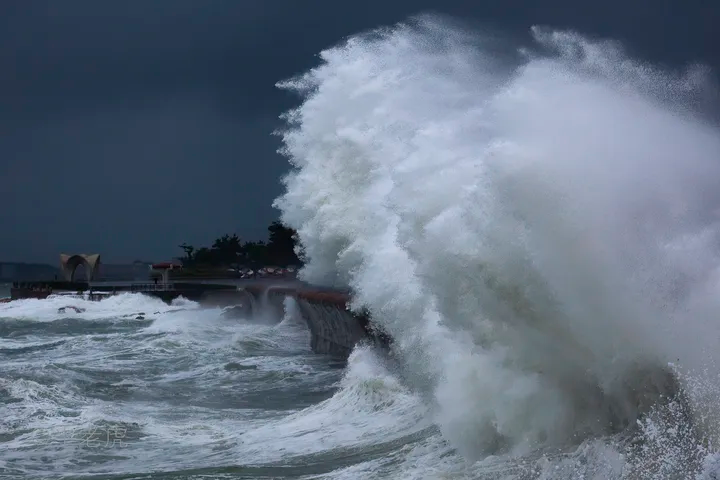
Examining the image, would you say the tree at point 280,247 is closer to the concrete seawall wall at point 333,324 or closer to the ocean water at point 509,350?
the concrete seawall wall at point 333,324

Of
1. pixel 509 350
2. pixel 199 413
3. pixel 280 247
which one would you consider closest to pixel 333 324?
pixel 199 413

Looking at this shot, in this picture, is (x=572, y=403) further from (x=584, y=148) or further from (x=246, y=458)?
(x=246, y=458)

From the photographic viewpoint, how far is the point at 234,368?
759 inches

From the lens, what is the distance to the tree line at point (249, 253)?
7644 centimetres

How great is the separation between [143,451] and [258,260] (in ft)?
238

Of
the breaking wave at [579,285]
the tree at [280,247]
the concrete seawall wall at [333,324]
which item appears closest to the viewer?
the breaking wave at [579,285]

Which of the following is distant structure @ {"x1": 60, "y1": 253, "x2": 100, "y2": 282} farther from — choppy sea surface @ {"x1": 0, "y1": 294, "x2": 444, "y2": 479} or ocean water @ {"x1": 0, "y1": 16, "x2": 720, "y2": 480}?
ocean water @ {"x1": 0, "y1": 16, "x2": 720, "y2": 480}

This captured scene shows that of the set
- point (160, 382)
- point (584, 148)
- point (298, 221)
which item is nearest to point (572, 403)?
point (584, 148)

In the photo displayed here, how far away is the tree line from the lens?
3009 inches

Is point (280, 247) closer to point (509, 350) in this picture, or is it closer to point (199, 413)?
point (199, 413)

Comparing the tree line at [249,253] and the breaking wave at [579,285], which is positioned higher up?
the tree line at [249,253]

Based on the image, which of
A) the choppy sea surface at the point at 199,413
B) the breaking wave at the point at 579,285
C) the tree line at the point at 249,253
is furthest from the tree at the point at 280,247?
the breaking wave at the point at 579,285

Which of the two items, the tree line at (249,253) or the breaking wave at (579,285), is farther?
the tree line at (249,253)

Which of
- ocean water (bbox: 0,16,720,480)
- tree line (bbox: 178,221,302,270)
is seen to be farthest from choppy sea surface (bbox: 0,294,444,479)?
tree line (bbox: 178,221,302,270)
